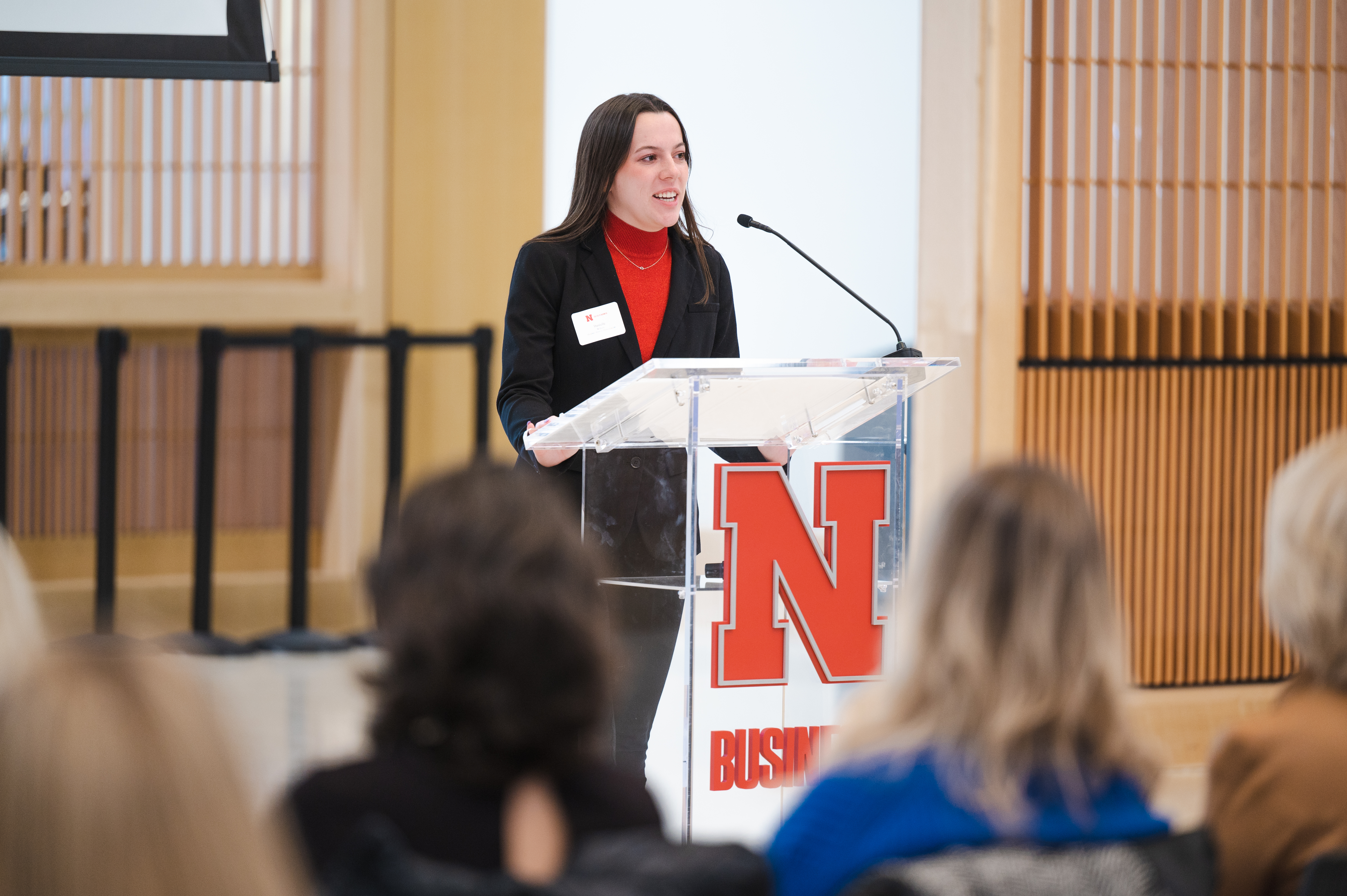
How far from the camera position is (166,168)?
211 inches

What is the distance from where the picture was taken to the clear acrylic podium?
2.23m

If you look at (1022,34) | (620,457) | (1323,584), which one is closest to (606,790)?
(1323,584)

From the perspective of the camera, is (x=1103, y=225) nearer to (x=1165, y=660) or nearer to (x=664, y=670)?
(x=1165, y=660)

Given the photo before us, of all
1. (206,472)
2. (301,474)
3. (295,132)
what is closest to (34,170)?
(295,132)

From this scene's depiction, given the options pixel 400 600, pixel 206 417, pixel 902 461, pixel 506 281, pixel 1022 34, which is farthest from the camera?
pixel 506 281

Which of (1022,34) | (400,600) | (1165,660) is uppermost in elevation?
(1022,34)

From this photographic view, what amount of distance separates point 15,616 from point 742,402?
4.44 ft

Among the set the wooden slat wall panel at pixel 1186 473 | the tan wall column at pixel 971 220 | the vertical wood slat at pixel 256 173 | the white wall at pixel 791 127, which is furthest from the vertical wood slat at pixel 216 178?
the wooden slat wall panel at pixel 1186 473

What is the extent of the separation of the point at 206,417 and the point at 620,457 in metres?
3.10

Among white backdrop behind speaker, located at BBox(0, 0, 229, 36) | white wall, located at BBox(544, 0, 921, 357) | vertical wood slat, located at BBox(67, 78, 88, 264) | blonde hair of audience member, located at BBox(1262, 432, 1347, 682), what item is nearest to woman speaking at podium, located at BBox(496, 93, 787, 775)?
blonde hair of audience member, located at BBox(1262, 432, 1347, 682)

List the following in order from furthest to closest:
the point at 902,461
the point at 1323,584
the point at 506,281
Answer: the point at 506,281, the point at 902,461, the point at 1323,584

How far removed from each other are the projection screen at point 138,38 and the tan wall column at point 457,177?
174 centimetres

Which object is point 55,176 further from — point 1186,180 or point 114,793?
point 114,793

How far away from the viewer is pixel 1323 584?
1274 millimetres
